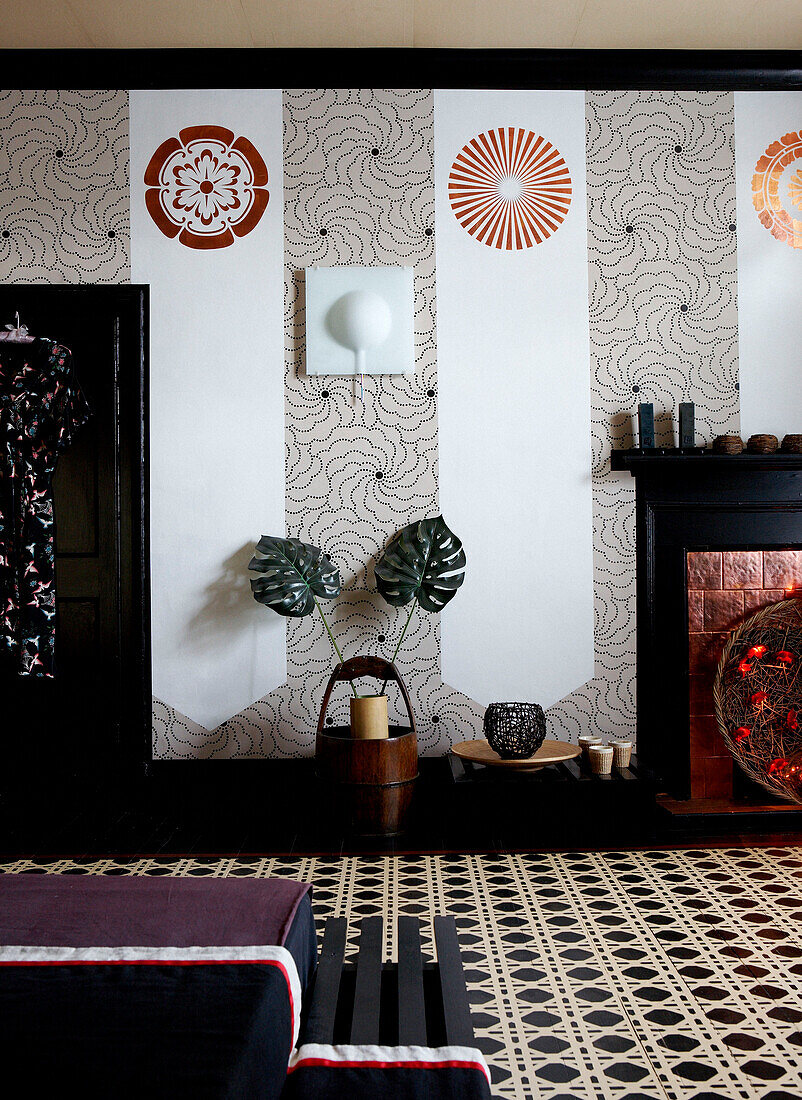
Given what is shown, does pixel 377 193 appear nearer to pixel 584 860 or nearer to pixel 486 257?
pixel 486 257

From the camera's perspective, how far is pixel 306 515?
12.3ft

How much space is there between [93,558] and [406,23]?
2.41 m

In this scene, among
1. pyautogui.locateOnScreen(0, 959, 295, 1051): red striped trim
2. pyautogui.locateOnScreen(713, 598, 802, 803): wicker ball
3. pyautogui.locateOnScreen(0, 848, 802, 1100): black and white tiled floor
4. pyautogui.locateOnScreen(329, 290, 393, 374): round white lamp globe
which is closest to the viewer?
pyautogui.locateOnScreen(0, 959, 295, 1051): red striped trim

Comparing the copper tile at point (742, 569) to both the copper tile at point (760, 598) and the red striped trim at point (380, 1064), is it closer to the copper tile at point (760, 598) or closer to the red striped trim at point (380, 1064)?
the copper tile at point (760, 598)

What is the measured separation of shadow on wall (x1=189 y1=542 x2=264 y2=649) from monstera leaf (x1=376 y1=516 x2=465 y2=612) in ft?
1.83

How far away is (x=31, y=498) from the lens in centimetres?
364

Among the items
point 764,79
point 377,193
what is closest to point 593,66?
point 764,79

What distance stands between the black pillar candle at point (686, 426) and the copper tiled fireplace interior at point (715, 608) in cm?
45

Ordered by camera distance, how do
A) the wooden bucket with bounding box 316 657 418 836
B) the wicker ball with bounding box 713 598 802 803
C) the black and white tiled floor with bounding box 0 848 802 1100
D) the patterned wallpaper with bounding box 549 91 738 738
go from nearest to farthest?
1. the black and white tiled floor with bounding box 0 848 802 1100
2. the wooden bucket with bounding box 316 657 418 836
3. the wicker ball with bounding box 713 598 802 803
4. the patterned wallpaper with bounding box 549 91 738 738

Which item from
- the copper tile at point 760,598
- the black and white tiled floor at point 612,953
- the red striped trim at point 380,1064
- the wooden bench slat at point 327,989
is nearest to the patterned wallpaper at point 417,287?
the copper tile at point 760,598

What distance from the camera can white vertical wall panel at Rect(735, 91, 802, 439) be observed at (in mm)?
3799

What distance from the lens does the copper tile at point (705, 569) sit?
3748mm

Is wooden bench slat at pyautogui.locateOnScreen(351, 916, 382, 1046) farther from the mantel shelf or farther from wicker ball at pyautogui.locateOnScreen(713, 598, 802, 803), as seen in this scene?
the mantel shelf

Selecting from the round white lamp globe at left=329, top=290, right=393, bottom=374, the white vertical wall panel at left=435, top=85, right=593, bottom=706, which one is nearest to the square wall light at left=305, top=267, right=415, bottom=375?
the round white lamp globe at left=329, top=290, right=393, bottom=374
